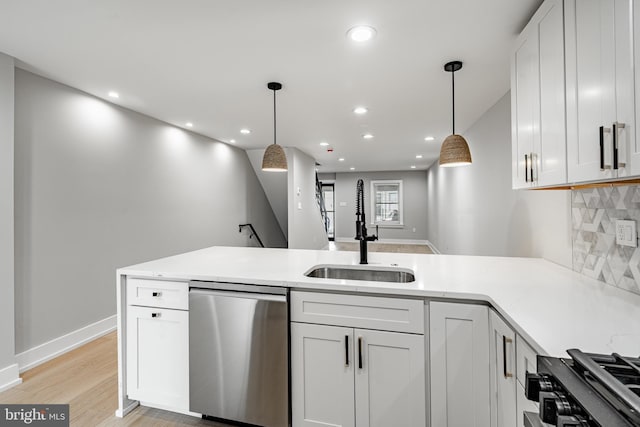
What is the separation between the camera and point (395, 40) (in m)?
2.09

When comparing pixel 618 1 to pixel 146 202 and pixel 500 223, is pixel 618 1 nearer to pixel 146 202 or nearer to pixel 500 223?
Result: pixel 500 223

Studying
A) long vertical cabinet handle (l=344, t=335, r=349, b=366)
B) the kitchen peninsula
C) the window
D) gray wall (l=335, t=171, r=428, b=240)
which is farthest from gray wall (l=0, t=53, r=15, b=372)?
the window

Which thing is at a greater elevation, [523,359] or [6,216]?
[6,216]

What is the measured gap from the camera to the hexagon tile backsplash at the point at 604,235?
1385 mm

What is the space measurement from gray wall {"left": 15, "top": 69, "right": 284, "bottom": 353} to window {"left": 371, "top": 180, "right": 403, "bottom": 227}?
22.1 feet

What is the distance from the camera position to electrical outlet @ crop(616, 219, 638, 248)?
4.45 feet

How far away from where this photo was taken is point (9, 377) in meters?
2.26

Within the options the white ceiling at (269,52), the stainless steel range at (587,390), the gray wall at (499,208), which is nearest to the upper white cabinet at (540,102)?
the white ceiling at (269,52)

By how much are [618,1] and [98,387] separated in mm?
3573

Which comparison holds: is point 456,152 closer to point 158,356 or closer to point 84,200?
point 158,356

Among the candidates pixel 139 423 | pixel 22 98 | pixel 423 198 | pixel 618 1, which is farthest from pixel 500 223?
pixel 423 198

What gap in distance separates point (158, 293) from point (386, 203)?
9039 millimetres

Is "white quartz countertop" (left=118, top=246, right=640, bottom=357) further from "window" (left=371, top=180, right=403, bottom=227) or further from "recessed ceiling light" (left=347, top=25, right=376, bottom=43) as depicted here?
"window" (left=371, top=180, right=403, bottom=227)

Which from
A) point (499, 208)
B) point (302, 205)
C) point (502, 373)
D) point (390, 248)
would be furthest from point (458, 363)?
point (390, 248)
